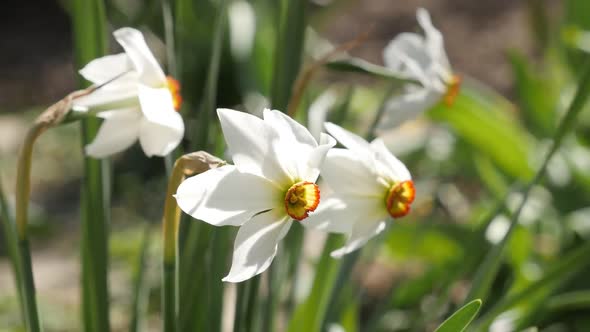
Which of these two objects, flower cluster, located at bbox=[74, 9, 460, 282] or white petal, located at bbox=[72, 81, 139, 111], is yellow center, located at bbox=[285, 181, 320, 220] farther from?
white petal, located at bbox=[72, 81, 139, 111]

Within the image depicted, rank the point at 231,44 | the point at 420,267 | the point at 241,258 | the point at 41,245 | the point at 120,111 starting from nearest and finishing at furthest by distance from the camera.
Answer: the point at 241,258 → the point at 120,111 → the point at 420,267 → the point at 41,245 → the point at 231,44

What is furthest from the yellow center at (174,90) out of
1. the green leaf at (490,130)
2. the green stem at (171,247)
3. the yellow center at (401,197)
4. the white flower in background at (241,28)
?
the white flower in background at (241,28)

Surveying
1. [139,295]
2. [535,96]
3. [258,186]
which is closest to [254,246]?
[258,186]

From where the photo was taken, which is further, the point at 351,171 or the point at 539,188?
the point at 539,188

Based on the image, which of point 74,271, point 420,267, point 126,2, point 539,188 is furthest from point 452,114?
point 126,2

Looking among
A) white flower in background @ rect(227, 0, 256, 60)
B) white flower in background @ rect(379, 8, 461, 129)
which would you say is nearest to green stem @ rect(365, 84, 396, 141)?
white flower in background @ rect(379, 8, 461, 129)

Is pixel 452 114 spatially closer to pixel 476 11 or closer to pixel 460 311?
pixel 460 311

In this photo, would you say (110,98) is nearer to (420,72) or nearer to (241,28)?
(420,72)

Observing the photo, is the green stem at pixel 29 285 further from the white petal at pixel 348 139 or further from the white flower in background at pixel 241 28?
the white flower in background at pixel 241 28
